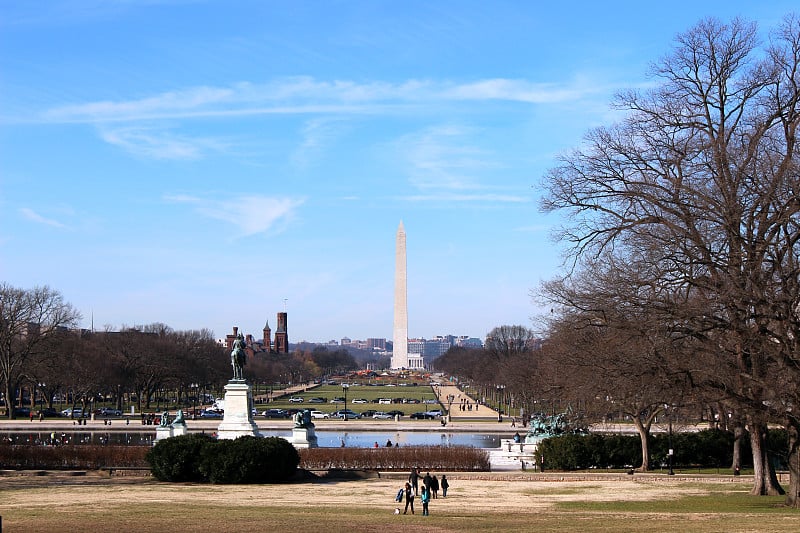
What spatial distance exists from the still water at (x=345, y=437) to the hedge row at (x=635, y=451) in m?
16.1

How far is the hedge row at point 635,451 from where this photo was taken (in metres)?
45.5

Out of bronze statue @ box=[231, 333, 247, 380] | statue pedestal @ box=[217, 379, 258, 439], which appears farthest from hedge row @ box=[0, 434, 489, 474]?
bronze statue @ box=[231, 333, 247, 380]

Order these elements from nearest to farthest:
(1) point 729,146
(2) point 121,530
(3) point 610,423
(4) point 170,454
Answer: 1. (2) point 121,530
2. (1) point 729,146
3. (4) point 170,454
4. (3) point 610,423

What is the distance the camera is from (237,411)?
46875 mm

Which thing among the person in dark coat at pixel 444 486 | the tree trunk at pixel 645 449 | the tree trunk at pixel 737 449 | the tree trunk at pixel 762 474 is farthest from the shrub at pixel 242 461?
the tree trunk at pixel 737 449

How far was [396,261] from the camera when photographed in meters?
182

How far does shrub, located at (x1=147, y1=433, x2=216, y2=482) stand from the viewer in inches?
1478

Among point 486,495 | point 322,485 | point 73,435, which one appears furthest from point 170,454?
point 73,435

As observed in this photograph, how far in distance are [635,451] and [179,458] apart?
21.2 metres

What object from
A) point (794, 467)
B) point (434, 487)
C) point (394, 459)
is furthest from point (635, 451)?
point (794, 467)

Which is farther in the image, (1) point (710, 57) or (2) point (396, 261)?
(2) point (396, 261)

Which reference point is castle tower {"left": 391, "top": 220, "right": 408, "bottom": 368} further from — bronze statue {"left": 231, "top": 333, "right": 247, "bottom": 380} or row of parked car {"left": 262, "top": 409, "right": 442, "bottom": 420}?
bronze statue {"left": 231, "top": 333, "right": 247, "bottom": 380}

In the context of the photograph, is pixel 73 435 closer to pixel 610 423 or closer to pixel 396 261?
pixel 610 423

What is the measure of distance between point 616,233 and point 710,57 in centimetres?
592
